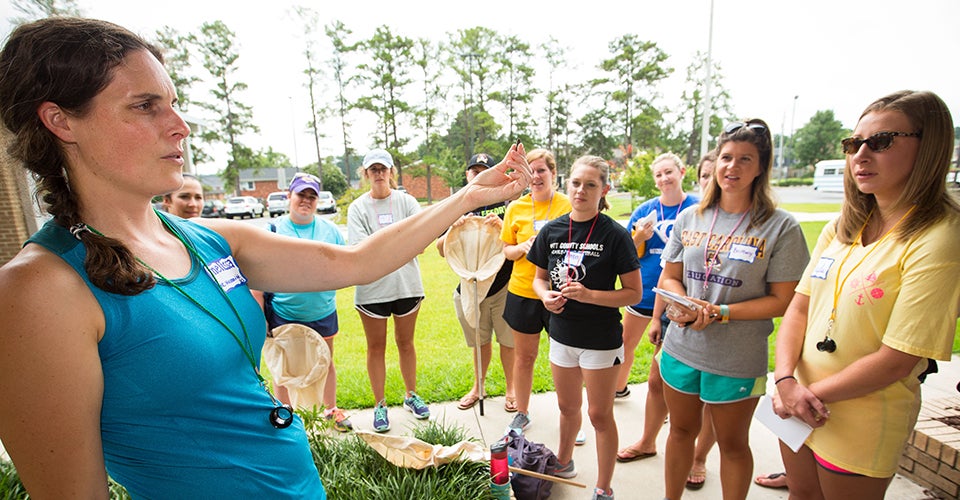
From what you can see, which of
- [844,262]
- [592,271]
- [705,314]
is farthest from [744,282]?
[592,271]

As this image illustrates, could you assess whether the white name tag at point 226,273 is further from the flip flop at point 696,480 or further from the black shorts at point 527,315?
the flip flop at point 696,480

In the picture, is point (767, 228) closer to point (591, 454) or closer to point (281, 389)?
point (591, 454)

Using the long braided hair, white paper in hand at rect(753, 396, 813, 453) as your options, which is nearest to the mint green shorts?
white paper in hand at rect(753, 396, 813, 453)

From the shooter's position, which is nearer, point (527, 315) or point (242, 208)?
point (527, 315)

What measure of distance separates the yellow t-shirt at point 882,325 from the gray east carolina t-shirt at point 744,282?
0.30 metres

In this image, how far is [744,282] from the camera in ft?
7.25

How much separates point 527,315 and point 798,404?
1.85 meters

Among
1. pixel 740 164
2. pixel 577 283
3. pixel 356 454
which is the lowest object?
pixel 356 454

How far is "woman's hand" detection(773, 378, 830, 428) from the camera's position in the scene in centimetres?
177

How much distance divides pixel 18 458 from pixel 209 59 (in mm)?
34353

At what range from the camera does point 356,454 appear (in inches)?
103

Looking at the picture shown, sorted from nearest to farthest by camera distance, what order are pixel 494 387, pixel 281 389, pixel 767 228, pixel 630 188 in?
pixel 767 228, pixel 281 389, pixel 494 387, pixel 630 188

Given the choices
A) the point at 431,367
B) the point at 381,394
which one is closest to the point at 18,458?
the point at 381,394

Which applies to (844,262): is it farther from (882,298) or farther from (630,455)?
(630,455)
